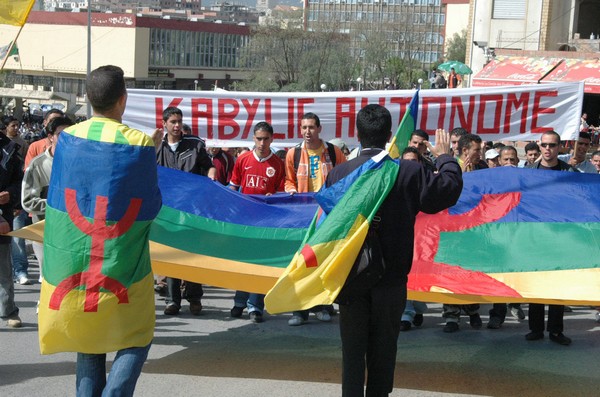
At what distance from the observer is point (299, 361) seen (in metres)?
7.25

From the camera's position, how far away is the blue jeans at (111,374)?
439 cm

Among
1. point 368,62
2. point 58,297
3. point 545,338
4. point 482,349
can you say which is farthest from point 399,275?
point 368,62

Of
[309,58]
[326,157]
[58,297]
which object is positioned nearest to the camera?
[58,297]

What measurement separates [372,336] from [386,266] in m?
0.42

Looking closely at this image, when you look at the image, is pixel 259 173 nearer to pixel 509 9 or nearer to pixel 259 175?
pixel 259 175

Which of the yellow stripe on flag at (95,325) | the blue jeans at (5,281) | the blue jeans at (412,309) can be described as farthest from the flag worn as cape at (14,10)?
the yellow stripe on flag at (95,325)

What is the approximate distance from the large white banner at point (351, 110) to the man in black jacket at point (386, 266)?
4727 millimetres

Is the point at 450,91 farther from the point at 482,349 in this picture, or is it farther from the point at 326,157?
the point at 482,349

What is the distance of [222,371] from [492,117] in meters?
4.69

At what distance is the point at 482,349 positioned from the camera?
310 inches

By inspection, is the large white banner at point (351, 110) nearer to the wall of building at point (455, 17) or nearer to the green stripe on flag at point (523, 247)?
the green stripe on flag at point (523, 247)

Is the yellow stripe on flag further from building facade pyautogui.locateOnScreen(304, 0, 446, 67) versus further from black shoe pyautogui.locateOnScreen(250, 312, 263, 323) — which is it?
building facade pyautogui.locateOnScreen(304, 0, 446, 67)

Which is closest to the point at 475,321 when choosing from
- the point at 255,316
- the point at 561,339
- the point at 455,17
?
the point at 561,339

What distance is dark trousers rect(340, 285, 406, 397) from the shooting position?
518 cm
